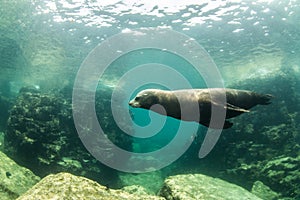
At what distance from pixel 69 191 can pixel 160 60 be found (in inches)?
890

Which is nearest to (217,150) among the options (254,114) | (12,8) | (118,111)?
(254,114)

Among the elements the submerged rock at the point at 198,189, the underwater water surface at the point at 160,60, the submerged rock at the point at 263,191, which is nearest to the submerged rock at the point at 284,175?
the underwater water surface at the point at 160,60

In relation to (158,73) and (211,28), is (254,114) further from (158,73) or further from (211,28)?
(158,73)

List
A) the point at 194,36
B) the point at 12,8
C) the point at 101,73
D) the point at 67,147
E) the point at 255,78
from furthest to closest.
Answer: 1. the point at 101,73
2. the point at 255,78
3. the point at 194,36
4. the point at 12,8
5. the point at 67,147

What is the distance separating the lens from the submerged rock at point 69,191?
3742 mm

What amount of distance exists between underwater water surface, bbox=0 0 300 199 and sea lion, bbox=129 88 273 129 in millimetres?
7406

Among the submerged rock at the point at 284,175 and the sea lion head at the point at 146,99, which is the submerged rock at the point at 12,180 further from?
the submerged rock at the point at 284,175

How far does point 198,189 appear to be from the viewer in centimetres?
666

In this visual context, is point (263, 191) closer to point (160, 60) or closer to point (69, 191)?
point (69, 191)

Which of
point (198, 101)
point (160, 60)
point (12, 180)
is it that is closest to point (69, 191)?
point (198, 101)

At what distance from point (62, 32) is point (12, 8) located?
3676 mm

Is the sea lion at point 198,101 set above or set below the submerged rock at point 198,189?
above

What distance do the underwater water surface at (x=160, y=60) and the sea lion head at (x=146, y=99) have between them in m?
7.70

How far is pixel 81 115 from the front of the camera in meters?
16.5
